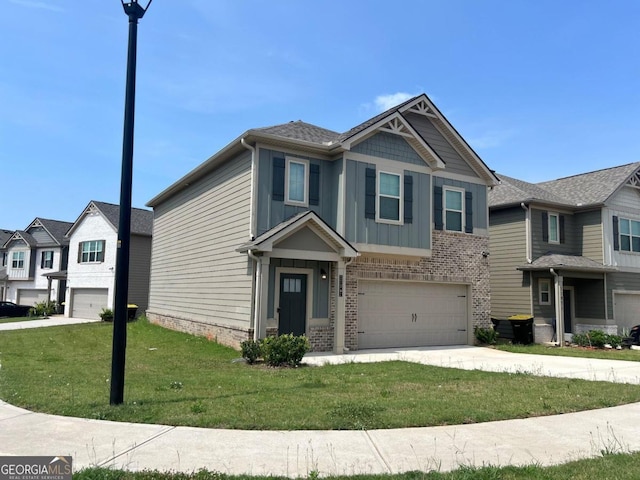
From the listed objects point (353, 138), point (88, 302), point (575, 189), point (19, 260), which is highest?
point (575, 189)

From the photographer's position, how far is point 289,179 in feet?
48.8

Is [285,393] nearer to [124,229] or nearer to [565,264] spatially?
[124,229]

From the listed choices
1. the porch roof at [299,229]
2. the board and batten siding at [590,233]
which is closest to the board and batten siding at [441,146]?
the porch roof at [299,229]

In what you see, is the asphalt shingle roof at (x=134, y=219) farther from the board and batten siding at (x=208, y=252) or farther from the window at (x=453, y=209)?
the window at (x=453, y=209)

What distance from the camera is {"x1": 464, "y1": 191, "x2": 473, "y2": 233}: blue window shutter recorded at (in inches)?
729

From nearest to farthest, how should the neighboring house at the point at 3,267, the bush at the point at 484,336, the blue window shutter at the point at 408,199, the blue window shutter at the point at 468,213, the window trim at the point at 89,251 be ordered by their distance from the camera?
1. the blue window shutter at the point at 408,199
2. the bush at the point at 484,336
3. the blue window shutter at the point at 468,213
4. the window trim at the point at 89,251
5. the neighboring house at the point at 3,267

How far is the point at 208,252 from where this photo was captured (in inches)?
691

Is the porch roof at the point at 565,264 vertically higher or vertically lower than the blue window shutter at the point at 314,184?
lower

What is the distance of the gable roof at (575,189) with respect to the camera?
864 inches

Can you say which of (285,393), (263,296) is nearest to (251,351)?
(263,296)

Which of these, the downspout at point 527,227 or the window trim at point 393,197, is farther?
the downspout at point 527,227

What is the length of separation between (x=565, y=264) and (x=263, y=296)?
13.3m

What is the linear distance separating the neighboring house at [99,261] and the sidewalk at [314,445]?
80.4 feet

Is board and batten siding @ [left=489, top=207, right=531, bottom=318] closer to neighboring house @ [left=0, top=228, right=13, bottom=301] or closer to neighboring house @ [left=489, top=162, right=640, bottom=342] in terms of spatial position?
neighboring house @ [left=489, top=162, right=640, bottom=342]
